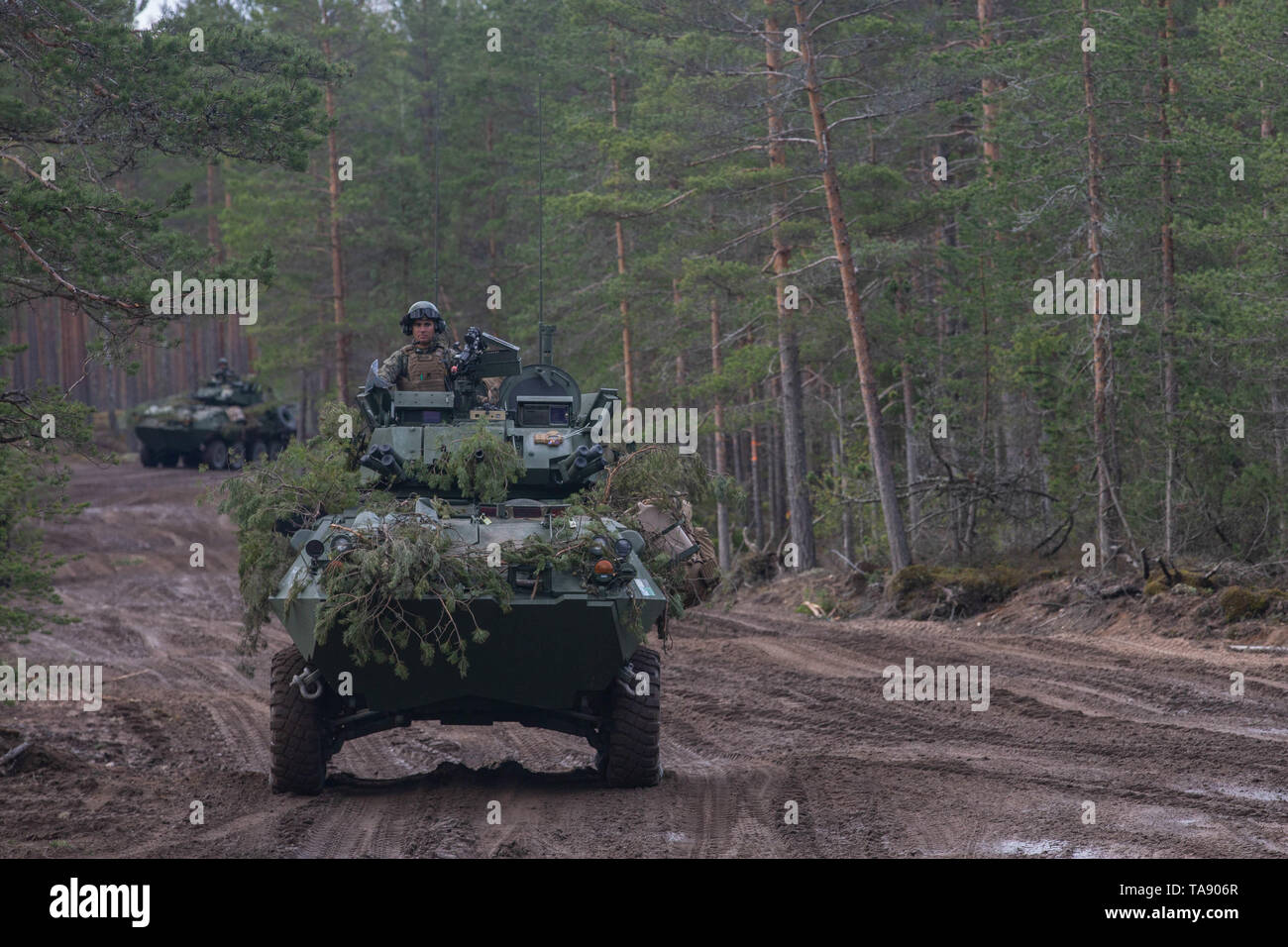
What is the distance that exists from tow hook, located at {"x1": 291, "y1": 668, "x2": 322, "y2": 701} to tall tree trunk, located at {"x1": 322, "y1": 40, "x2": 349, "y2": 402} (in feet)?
71.9

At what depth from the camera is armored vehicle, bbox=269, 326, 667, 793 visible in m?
7.98

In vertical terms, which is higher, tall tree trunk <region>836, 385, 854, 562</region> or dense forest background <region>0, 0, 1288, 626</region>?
dense forest background <region>0, 0, 1288, 626</region>

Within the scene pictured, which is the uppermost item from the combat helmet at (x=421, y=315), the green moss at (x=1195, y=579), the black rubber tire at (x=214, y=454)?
the combat helmet at (x=421, y=315)

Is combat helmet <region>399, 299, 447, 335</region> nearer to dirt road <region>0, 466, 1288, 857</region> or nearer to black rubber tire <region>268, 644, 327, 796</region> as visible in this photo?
black rubber tire <region>268, 644, 327, 796</region>

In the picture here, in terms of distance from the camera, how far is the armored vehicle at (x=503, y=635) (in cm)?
798

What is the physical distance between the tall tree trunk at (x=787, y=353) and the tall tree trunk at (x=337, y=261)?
11.1 metres

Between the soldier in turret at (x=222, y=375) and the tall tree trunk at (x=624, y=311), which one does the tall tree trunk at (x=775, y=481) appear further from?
the soldier in turret at (x=222, y=375)

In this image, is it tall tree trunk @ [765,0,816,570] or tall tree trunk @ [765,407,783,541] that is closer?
tall tree trunk @ [765,0,816,570]

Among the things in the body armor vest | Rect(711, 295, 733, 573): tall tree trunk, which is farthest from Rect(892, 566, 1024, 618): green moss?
the body armor vest

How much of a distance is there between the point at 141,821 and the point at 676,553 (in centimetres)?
366

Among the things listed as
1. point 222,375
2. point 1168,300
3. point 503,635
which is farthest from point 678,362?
point 503,635

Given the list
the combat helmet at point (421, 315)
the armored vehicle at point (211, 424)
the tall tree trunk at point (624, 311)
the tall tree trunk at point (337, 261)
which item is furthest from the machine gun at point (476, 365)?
the armored vehicle at point (211, 424)
